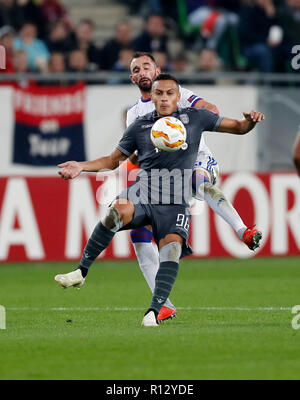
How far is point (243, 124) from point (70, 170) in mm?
1699

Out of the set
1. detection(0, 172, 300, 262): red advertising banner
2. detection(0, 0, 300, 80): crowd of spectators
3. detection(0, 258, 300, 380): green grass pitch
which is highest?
detection(0, 0, 300, 80): crowd of spectators

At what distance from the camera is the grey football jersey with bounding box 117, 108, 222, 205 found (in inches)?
397

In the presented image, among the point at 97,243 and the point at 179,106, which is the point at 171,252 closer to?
the point at 97,243

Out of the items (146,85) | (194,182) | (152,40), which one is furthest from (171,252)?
(152,40)

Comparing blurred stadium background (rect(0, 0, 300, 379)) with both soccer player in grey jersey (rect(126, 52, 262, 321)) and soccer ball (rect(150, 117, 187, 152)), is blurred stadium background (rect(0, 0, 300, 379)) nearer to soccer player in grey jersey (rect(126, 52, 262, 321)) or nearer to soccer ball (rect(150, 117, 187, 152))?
soccer player in grey jersey (rect(126, 52, 262, 321))

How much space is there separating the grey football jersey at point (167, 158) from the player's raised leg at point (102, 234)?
28cm

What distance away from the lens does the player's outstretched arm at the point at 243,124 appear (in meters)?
9.71

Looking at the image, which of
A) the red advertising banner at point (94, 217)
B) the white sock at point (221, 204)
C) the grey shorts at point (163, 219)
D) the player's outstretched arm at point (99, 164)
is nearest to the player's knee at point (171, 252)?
the grey shorts at point (163, 219)

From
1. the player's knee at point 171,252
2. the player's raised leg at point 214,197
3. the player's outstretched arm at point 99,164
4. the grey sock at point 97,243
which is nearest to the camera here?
the player's knee at point 171,252

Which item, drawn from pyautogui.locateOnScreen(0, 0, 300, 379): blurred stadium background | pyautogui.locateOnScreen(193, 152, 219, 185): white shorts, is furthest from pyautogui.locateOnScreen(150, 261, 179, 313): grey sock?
pyautogui.locateOnScreen(193, 152, 219, 185): white shorts

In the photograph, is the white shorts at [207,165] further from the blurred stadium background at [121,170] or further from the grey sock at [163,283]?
the grey sock at [163,283]

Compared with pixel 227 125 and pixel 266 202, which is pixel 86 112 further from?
pixel 227 125

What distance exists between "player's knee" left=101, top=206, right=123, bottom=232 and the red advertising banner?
719cm
